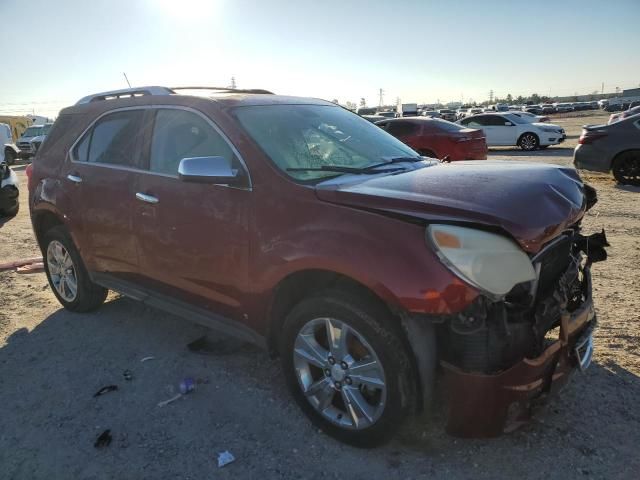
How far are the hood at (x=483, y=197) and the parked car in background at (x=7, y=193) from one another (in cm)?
951

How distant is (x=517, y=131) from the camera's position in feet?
65.2

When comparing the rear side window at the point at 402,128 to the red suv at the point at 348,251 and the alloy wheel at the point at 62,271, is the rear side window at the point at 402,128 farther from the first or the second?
the alloy wheel at the point at 62,271

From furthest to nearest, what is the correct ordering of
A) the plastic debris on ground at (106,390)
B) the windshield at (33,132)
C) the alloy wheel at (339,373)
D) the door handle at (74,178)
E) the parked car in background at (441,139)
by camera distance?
the windshield at (33,132)
the parked car in background at (441,139)
the door handle at (74,178)
the plastic debris on ground at (106,390)
the alloy wheel at (339,373)

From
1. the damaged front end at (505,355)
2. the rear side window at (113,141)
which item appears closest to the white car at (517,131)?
the rear side window at (113,141)

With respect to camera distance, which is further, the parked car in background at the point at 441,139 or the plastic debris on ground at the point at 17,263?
the parked car in background at the point at 441,139

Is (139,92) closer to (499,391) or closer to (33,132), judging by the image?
(499,391)

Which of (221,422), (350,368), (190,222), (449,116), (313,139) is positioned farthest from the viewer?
(449,116)

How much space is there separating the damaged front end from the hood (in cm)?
19

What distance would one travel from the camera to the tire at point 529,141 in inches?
778

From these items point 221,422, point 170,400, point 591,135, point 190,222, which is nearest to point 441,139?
point 591,135

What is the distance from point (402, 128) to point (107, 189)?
395 inches

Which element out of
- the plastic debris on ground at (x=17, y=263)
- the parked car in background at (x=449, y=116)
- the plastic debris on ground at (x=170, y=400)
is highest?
the parked car in background at (x=449, y=116)

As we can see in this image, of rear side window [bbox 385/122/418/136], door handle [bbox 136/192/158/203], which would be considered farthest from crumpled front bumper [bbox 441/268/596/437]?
rear side window [bbox 385/122/418/136]

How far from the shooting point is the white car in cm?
1967
